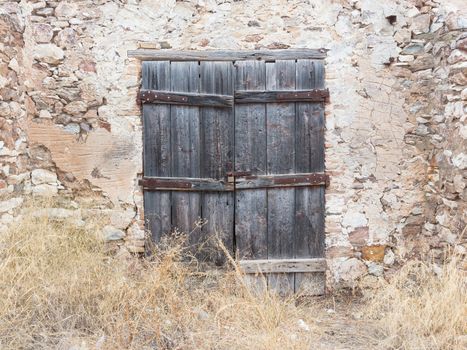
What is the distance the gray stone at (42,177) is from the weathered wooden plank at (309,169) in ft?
7.51

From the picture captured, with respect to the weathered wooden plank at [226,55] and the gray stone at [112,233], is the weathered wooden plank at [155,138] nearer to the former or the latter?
the weathered wooden plank at [226,55]

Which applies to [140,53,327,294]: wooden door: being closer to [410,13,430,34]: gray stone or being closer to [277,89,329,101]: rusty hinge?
[277,89,329,101]: rusty hinge

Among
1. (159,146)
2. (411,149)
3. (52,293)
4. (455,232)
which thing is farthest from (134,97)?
(455,232)

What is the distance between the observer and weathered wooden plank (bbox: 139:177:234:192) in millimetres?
4035

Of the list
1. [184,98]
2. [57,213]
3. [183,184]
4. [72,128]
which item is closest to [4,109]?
[72,128]

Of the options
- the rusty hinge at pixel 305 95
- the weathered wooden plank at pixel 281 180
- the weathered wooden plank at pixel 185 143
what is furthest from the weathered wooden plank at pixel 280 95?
the weathered wooden plank at pixel 185 143

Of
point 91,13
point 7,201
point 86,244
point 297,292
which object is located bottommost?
point 297,292

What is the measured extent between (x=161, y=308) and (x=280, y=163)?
5.78 ft

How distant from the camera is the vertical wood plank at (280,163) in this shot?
162 inches

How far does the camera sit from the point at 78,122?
4.05m

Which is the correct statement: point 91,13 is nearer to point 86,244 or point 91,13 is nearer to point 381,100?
point 86,244

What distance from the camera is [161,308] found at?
318cm

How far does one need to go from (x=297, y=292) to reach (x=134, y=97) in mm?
Result: 2415

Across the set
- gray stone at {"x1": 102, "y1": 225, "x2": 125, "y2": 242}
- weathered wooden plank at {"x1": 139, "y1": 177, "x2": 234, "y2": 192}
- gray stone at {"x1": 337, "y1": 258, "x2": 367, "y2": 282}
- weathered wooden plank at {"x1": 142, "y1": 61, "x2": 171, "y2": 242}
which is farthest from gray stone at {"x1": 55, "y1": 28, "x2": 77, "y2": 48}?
gray stone at {"x1": 337, "y1": 258, "x2": 367, "y2": 282}
